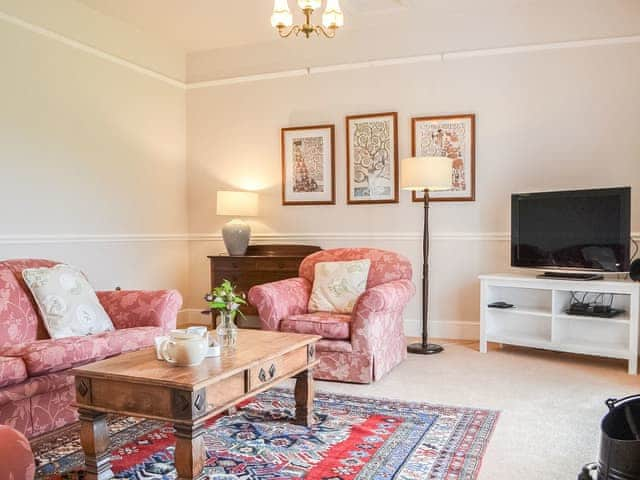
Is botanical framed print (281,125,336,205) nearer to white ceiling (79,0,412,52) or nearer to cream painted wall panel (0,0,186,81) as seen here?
white ceiling (79,0,412,52)

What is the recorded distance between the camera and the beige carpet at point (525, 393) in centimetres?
250

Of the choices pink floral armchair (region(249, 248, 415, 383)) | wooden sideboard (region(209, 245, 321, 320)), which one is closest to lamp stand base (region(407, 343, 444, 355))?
pink floral armchair (region(249, 248, 415, 383))

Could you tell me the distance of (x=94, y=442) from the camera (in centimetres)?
223

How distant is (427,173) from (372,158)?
3.48 feet

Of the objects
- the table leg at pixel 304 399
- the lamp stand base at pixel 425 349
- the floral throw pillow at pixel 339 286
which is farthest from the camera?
the lamp stand base at pixel 425 349

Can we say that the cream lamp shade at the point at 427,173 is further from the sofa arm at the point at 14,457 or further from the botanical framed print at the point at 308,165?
the sofa arm at the point at 14,457

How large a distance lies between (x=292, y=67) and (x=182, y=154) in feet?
4.99

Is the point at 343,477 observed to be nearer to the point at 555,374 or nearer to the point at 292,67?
the point at 555,374

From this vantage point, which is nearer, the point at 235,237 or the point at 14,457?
the point at 14,457

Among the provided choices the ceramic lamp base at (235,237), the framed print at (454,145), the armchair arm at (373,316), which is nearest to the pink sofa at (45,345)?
the armchair arm at (373,316)

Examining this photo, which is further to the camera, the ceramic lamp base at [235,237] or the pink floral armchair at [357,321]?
the ceramic lamp base at [235,237]

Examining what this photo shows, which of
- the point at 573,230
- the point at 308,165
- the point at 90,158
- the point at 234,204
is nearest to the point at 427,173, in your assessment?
the point at 573,230

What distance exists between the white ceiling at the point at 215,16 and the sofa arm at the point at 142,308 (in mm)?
2645

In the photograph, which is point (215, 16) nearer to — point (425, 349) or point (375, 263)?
point (375, 263)
